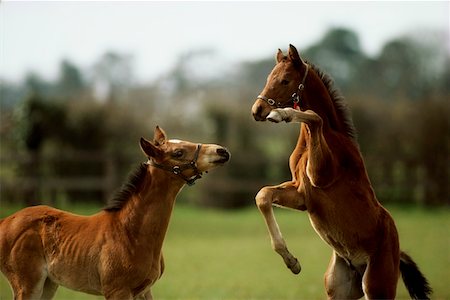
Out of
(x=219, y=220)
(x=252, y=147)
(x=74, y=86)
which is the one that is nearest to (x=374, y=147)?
(x=252, y=147)

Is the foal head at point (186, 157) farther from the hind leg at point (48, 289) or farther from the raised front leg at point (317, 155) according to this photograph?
the hind leg at point (48, 289)

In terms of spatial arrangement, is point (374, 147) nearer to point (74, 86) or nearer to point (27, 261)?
point (74, 86)

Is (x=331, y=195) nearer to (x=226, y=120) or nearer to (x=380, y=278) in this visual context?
(x=380, y=278)

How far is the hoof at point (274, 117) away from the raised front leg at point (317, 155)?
218mm

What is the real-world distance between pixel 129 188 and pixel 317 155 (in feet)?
4.87

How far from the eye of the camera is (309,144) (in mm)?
5613

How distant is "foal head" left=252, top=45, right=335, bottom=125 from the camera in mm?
5574

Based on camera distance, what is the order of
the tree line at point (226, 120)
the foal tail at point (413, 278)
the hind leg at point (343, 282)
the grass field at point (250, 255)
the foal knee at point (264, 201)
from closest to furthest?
the foal knee at point (264, 201) → the hind leg at point (343, 282) → the foal tail at point (413, 278) → the grass field at point (250, 255) → the tree line at point (226, 120)

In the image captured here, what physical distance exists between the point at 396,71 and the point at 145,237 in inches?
855

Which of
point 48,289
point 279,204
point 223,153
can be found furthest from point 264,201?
point 48,289

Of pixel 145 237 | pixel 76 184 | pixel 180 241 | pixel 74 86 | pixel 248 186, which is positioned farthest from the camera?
pixel 74 86

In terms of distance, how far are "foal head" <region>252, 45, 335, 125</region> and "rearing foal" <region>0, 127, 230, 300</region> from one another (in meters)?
0.55

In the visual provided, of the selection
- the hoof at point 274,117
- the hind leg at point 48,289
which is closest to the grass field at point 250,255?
the hind leg at point 48,289

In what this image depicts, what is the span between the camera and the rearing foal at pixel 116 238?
532 cm
